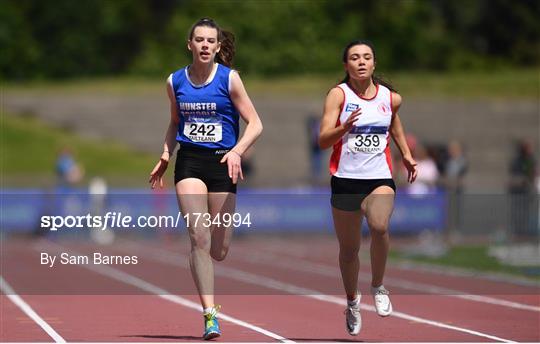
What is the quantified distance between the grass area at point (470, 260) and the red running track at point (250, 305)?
3.01ft

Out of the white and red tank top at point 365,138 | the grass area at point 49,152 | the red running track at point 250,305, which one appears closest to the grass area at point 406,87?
the grass area at point 49,152

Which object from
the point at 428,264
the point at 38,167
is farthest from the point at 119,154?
the point at 428,264

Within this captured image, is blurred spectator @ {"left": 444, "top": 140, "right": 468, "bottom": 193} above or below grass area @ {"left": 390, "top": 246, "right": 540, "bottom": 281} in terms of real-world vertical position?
above

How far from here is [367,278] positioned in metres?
19.3

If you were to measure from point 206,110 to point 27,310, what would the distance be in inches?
150

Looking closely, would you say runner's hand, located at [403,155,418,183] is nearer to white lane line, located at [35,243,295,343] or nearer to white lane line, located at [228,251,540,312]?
white lane line, located at [35,243,295,343]

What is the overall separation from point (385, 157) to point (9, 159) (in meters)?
34.7

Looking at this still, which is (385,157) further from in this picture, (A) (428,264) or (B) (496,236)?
(B) (496,236)

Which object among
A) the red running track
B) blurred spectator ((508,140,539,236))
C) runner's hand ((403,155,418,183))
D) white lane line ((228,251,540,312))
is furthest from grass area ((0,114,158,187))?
runner's hand ((403,155,418,183))

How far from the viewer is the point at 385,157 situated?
10703 millimetres

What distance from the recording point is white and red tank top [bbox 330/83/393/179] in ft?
34.7

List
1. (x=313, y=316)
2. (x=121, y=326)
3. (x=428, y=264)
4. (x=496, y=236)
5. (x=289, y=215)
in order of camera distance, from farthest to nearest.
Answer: (x=289, y=215)
(x=496, y=236)
(x=428, y=264)
(x=313, y=316)
(x=121, y=326)

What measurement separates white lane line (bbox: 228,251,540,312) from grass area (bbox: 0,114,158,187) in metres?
17.1

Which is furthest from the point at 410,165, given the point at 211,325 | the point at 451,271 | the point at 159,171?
the point at 451,271
